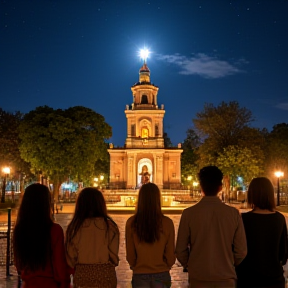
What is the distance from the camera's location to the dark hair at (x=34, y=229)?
A: 197 inches

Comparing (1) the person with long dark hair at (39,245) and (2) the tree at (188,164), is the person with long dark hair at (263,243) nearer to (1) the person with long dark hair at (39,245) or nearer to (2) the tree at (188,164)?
(1) the person with long dark hair at (39,245)

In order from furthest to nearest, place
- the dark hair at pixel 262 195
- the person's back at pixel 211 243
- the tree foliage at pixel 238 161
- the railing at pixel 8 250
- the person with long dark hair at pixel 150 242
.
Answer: the tree foliage at pixel 238 161 < the railing at pixel 8 250 < the dark hair at pixel 262 195 < the person with long dark hair at pixel 150 242 < the person's back at pixel 211 243

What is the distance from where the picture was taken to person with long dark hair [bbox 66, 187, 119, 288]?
5262mm

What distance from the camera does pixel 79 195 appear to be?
538 centimetres

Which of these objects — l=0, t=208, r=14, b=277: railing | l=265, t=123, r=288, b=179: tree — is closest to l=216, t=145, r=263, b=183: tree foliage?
l=265, t=123, r=288, b=179: tree

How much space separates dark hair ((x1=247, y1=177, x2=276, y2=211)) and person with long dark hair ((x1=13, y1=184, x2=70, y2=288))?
2501 millimetres

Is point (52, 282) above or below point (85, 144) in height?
below

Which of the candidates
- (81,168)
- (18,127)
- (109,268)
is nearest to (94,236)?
(109,268)

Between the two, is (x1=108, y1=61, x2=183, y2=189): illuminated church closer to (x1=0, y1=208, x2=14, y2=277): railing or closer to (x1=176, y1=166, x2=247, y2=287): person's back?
(x1=0, y1=208, x2=14, y2=277): railing

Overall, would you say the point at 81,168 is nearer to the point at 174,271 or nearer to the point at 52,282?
the point at 174,271

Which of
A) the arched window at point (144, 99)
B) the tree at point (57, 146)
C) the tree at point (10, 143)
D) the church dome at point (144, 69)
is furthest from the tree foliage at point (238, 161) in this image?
the church dome at point (144, 69)

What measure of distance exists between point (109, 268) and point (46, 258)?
80cm

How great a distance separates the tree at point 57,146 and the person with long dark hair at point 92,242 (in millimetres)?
40727

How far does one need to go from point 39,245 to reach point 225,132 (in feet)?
158
